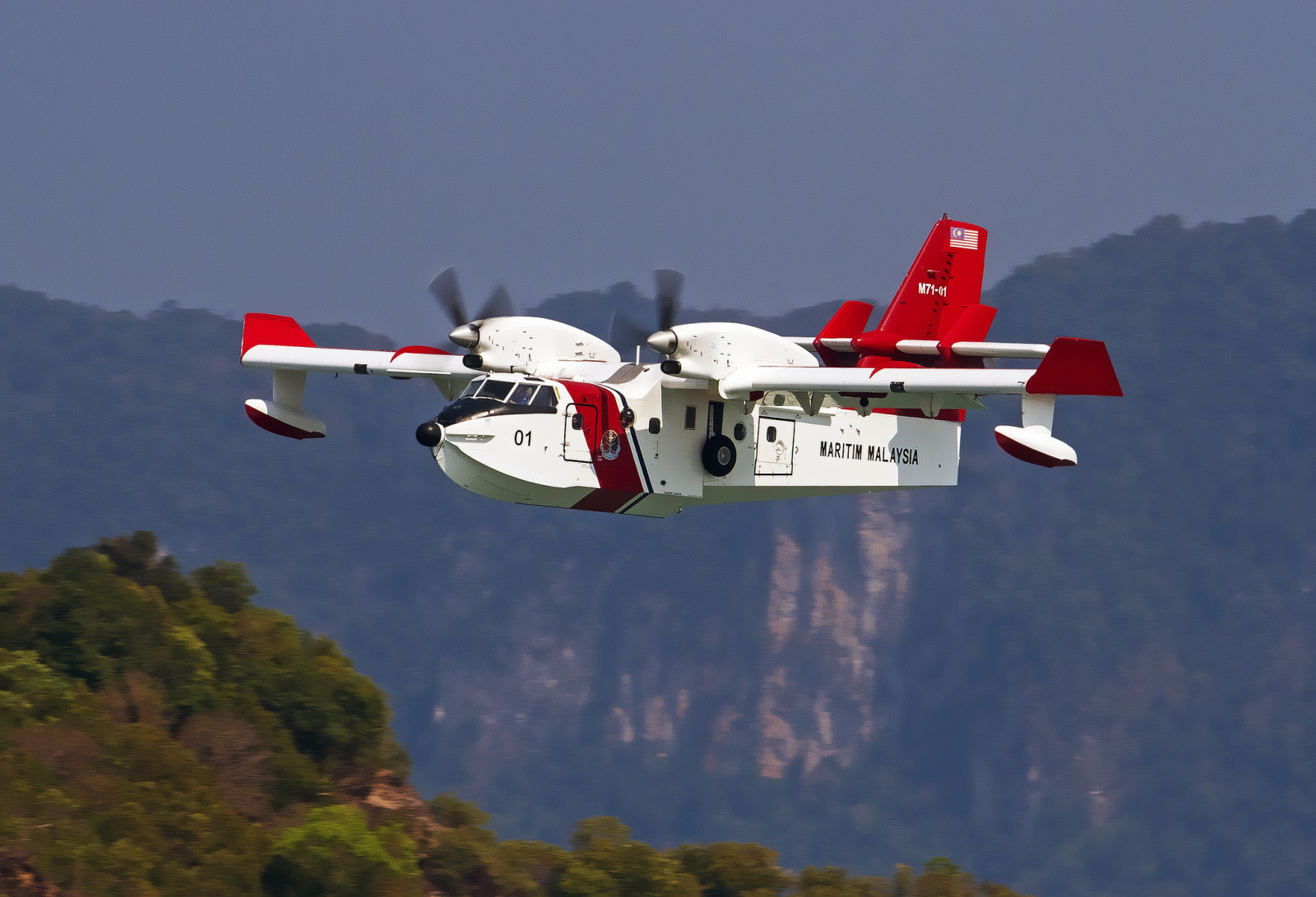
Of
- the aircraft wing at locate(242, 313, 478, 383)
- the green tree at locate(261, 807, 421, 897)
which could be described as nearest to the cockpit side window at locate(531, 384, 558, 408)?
the aircraft wing at locate(242, 313, 478, 383)

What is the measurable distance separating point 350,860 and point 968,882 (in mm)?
20687

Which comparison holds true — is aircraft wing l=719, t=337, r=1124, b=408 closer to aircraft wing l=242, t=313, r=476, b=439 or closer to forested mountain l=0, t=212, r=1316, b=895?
aircraft wing l=242, t=313, r=476, b=439

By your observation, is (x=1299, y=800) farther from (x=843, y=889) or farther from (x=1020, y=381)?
(x=1020, y=381)

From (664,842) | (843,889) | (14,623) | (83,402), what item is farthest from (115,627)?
(83,402)

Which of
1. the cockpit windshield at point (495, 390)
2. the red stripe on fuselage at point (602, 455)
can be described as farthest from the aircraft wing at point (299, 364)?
the red stripe on fuselage at point (602, 455)

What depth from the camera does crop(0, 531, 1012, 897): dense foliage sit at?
34.6m

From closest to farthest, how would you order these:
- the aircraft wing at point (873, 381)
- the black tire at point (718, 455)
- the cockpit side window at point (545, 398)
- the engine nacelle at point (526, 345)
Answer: the aircraft wing at point (873, 381) < the cockpit side window at point (545, 398) < the black tire at point (718, 455) < the engine nacelle at point (526, 345)

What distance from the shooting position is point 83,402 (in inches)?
7820

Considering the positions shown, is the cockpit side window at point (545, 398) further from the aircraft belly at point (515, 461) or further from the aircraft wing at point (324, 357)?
the aircraft wing at point (324, 357)

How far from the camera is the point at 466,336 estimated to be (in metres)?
27.4

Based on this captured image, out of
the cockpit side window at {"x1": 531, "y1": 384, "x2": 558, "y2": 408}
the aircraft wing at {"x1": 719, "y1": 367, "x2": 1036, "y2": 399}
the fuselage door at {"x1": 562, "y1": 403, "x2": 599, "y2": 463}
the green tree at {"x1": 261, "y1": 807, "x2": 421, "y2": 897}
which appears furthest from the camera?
the green tree at {"x1": 261, "y1": 807, "x2": 421, "y2": 897}

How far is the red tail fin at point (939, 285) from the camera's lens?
31.2m

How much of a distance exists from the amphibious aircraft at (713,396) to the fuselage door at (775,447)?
0.03m

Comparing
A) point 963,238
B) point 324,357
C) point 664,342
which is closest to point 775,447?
point 664,342
